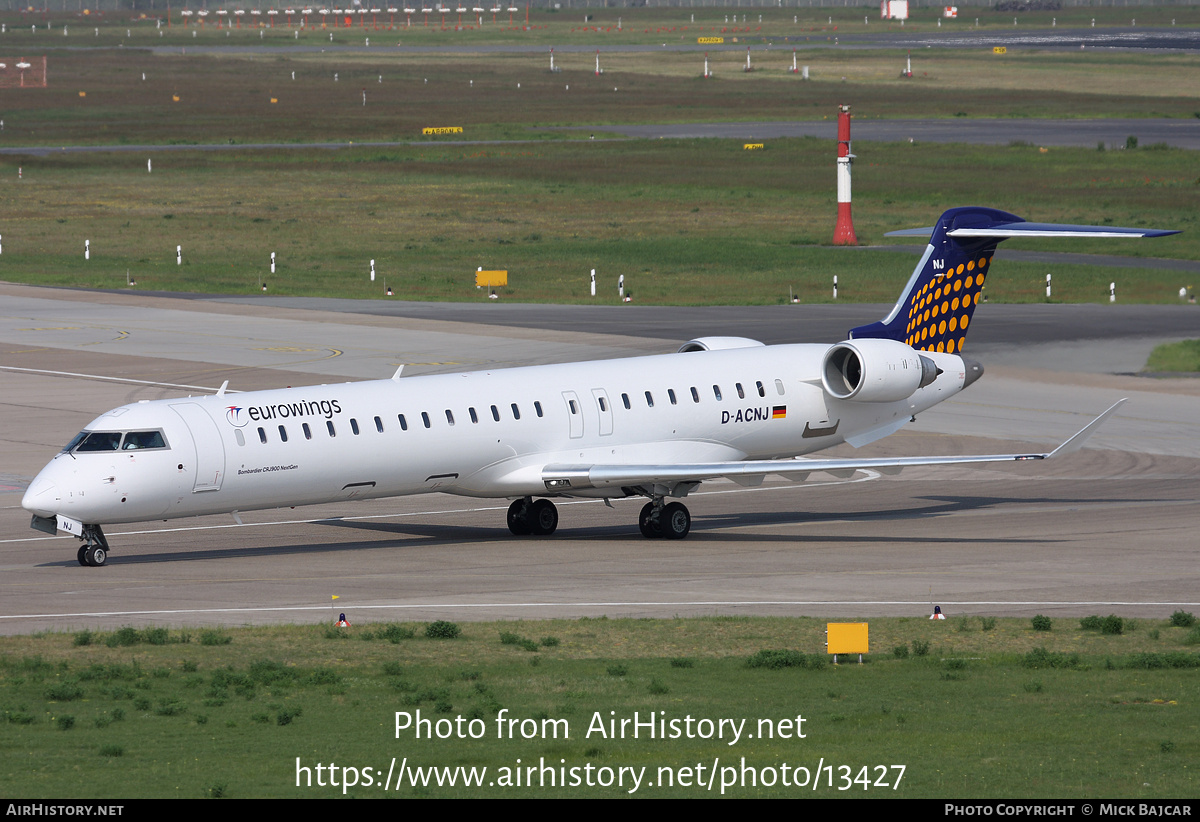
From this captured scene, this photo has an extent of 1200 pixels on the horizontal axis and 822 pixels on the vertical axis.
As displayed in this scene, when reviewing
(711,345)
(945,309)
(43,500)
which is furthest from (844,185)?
(43,500)

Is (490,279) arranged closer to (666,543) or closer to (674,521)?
(674,521)

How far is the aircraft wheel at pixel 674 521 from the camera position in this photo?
1410 inches

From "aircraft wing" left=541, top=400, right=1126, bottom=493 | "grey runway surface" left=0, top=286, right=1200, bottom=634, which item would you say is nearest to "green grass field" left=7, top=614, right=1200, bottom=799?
"grey runway surface" left=0, top=286, right=1200, bottom=634

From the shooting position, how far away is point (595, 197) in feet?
359

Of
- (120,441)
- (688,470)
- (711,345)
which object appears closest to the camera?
(120,441)

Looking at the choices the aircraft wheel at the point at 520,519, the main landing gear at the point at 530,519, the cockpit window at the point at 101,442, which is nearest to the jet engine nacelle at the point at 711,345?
the main landing gear at the point at 530,519

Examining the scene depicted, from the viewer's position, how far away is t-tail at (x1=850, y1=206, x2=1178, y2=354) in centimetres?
4122

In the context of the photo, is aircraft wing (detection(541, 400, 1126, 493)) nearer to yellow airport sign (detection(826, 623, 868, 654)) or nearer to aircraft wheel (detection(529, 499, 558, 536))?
aircraft wheel (detection(529, 499, 558, 536))

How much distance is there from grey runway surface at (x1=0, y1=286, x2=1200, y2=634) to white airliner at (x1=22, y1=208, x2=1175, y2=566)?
1.34 metres

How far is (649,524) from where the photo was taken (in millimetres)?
35969

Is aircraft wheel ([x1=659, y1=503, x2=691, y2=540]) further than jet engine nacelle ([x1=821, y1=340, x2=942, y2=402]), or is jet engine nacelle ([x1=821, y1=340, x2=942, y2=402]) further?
jet engine nacelle ([x1=821, y1=340, x2=942, y2=402])

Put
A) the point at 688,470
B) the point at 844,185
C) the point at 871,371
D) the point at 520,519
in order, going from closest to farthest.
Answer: the point at 688,470 < the point at 520,519 < the point at 871,371 < the point at 844,185

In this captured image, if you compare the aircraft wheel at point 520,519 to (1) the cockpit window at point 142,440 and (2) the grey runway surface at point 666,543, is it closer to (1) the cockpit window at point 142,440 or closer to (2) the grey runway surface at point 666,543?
(2) the grey runway surface at point 666,543

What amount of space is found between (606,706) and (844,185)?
68.4 metres
